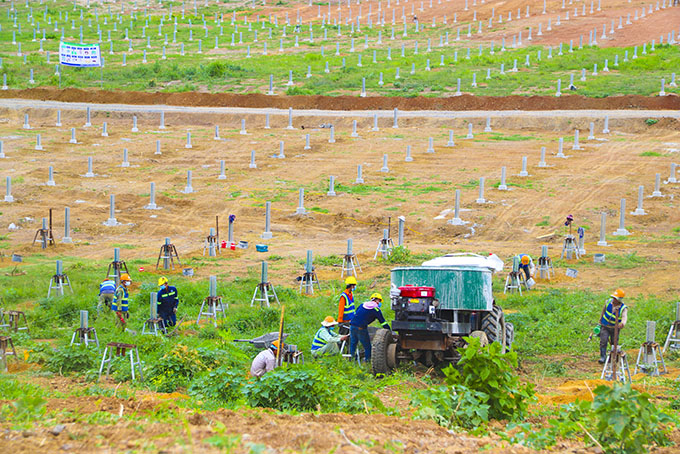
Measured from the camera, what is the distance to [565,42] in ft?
191

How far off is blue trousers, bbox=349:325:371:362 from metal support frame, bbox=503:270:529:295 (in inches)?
277

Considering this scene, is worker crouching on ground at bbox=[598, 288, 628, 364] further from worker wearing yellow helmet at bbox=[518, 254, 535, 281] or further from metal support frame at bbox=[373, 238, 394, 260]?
metal support frame at bbox=[373, 238, 394, 260]

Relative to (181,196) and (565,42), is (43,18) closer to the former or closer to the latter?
(565,42)

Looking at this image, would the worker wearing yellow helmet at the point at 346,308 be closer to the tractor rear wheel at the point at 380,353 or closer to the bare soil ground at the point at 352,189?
the tractor rear wheel at the point at 380,353

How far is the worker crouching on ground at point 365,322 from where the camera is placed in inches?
546

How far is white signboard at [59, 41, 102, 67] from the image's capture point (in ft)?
Result: 149

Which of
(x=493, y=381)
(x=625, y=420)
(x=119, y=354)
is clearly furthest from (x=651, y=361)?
(x=119, y=354)

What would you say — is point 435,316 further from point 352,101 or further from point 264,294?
point 352,101

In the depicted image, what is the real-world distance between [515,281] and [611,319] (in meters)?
6.03

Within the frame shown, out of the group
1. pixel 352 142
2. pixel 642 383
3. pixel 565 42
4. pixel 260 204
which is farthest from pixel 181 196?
pixel 565 42

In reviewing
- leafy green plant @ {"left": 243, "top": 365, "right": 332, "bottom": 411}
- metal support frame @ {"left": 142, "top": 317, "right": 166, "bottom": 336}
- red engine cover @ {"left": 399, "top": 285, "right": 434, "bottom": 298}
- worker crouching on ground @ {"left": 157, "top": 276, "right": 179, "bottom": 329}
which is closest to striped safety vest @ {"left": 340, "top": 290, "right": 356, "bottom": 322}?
red engine cover @ {"left": 399, "top": 285, "right": 434, "bottom": 298}

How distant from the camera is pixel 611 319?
14.4 m

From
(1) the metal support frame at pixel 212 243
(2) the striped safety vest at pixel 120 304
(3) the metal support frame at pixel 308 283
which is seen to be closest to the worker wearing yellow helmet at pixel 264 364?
(2) the striped safety vest at pixel 120 304

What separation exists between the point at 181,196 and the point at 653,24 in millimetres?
44280
